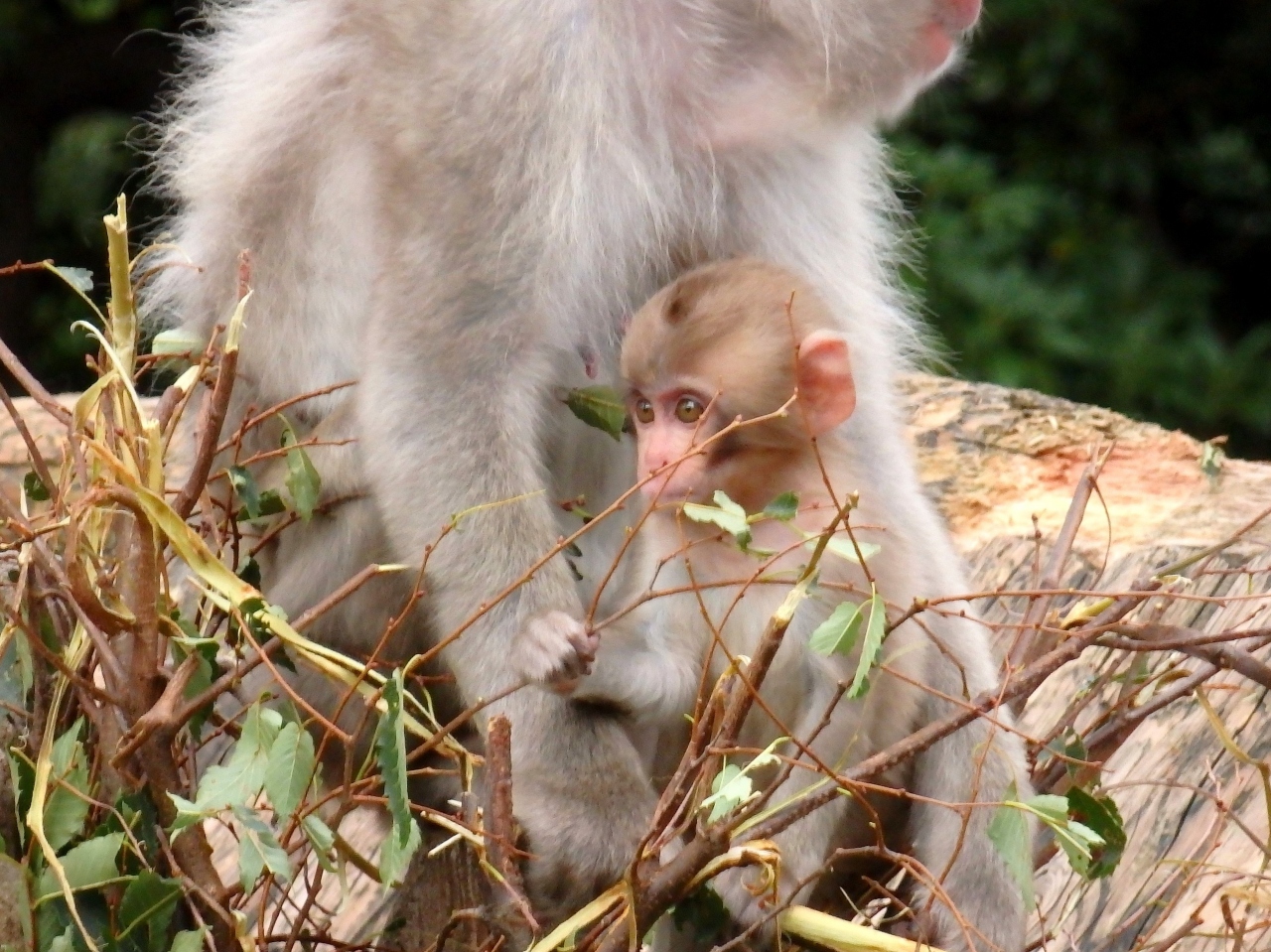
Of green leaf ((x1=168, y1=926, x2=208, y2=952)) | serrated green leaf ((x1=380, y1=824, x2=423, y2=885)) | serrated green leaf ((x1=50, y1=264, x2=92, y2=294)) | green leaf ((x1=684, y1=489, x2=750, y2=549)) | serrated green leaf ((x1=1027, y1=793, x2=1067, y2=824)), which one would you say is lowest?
green leaf ((x1=168, y1=926, x2=208, y2=952))

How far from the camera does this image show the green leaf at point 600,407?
3064 mm

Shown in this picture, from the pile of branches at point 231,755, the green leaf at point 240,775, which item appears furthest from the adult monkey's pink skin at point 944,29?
the green leaf at point 240,775

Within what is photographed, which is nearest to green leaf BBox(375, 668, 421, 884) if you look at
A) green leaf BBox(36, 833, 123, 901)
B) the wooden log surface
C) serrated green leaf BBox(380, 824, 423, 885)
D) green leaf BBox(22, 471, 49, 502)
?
serrated green leaf BBox(380, 824, 423, 885)

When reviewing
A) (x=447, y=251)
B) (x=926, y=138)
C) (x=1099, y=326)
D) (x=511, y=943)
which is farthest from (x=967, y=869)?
(x=926, y=138)

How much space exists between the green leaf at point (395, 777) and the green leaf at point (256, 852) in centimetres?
14

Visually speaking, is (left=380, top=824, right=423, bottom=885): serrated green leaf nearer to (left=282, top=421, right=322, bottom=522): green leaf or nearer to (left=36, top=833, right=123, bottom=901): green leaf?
(left=36, top=833, right=123, bottom=901): green leaf

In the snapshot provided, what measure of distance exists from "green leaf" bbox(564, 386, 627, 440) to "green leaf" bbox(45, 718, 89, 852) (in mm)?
998

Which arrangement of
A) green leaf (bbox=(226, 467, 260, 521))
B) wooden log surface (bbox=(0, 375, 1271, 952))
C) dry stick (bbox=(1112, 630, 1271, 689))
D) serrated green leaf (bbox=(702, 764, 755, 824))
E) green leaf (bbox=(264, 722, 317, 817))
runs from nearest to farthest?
serrated green leaf (bbox=(702, 764, 755, 824)) → green leaf (bbox=(264, 722, 317, 817)) → dry stick (bbox=(1112, 630, 1271, 689)) → green leaf (bbox=(226, 467, 260, 521)) → wooden log surface (bbox=(0, 375, 1271, 952))

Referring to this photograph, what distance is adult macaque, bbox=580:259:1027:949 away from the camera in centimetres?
263

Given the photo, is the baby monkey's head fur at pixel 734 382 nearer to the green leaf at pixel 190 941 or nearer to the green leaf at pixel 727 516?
the green leaf at pixel 727 516

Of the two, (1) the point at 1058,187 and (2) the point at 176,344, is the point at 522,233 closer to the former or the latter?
(2) the point at 176,344

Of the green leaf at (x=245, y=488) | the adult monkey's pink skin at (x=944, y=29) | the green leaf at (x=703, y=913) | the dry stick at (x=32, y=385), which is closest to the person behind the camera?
the green leaf at (x=703, y=913)

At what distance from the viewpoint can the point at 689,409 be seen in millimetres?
2811

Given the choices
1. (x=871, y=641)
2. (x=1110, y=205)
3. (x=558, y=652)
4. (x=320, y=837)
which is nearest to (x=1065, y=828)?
(x=871, y=641)
